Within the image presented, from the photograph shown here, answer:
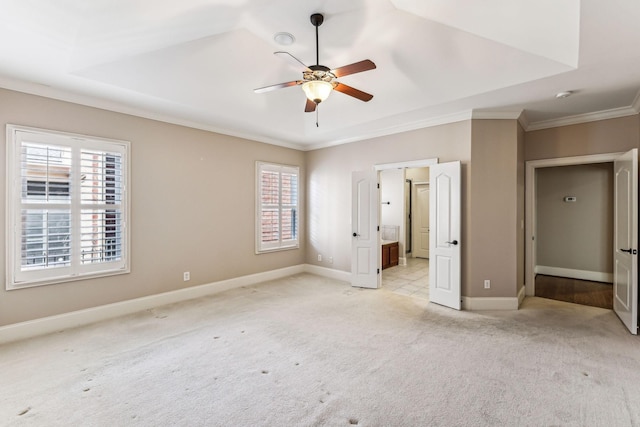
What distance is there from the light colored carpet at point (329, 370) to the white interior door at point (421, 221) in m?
4.22

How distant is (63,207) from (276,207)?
326 centimetres

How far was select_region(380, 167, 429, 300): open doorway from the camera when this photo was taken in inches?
226

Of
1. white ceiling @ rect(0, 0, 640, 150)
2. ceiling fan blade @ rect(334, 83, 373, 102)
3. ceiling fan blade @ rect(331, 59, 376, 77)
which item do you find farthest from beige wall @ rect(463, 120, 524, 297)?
ceiling fan blade @ rect(331, 59, 376, 77)

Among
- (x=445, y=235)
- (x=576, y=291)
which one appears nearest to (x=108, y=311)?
(x=445, y=235)

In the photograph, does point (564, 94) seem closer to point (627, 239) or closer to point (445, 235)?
point (627, 239)

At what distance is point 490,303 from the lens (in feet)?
13.5

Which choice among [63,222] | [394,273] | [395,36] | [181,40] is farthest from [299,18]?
[394,273]

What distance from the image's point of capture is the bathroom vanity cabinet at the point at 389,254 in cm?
676

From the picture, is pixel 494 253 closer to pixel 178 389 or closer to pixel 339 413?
pixel 339 413

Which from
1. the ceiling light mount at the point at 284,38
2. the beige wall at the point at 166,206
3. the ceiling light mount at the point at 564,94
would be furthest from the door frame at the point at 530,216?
the beige wall at the point at 166,206

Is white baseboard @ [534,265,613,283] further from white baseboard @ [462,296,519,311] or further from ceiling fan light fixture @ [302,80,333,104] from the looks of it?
ceiling fan light fixture @ [302,80,333,104]

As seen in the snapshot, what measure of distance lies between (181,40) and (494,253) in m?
4.69

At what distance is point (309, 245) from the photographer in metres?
6.38

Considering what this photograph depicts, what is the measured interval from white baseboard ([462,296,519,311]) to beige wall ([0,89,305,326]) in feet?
11.6
